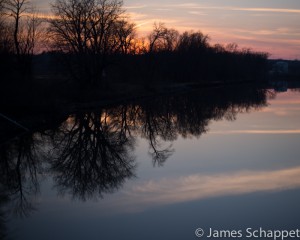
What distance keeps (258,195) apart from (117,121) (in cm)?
1663

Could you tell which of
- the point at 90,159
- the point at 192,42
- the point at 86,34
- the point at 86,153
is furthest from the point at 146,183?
the point at 192,42

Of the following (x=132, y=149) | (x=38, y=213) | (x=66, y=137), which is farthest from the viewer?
(x=66, y=137)

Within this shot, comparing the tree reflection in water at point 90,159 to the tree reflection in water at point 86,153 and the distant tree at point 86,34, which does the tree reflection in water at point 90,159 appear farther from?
the distant tree at point 86,34

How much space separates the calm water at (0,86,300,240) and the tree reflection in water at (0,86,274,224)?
34 mm

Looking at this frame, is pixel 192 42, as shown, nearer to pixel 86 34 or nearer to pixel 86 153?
pixel 86 34

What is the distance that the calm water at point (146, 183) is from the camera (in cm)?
860

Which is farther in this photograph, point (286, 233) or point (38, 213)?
point (38, 213)

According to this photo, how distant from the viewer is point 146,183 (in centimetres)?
1182

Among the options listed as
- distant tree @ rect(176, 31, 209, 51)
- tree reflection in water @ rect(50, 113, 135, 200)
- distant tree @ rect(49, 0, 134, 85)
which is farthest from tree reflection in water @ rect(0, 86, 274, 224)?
distant tree @ rect(176, 31, 209, 51)

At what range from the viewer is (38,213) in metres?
9.42

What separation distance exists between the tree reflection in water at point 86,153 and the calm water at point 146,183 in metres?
0.03

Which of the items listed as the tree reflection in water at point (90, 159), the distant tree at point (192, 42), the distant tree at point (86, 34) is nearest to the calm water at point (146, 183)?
the tree reflection in water at point (90, 159)

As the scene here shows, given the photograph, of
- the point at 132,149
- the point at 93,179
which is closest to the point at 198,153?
the point at 132,149

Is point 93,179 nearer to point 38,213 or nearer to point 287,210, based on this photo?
point 38,213
